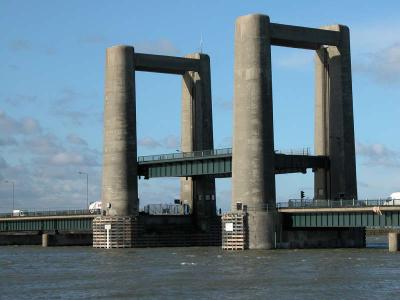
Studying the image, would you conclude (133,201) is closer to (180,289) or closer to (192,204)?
(192,204)

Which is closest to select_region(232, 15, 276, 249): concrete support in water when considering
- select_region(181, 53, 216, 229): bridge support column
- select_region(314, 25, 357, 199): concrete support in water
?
select_region(314, 25, 357, 199): concrete support in water

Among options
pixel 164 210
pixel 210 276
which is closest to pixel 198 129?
pixel 164 210

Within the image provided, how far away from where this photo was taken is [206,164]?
153750 mm

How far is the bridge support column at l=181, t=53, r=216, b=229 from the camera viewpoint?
166 meters

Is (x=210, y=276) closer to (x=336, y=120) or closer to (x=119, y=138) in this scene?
(x=336, y=120)

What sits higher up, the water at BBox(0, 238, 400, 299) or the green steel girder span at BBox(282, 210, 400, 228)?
the green steel girder span at BBox(282, 210, 400, 228)

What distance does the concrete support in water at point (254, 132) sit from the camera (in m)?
132

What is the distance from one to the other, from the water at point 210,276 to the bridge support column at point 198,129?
44.2 metres

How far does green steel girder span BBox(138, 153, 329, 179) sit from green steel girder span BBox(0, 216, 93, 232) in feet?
44.2

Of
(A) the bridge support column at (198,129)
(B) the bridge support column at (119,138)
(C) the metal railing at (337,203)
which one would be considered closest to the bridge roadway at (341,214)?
(C) the metal railing at (337,203)

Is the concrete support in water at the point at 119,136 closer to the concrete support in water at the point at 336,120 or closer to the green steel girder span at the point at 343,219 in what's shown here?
the concrete support in water at the point at 336,120

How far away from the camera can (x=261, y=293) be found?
6981 cm

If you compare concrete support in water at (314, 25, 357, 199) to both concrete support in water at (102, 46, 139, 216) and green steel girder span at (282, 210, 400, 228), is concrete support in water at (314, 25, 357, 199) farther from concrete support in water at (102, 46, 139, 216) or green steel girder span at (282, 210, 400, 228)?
concrete support in water at (102, 46, 139, 216)

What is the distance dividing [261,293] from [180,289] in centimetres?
659
